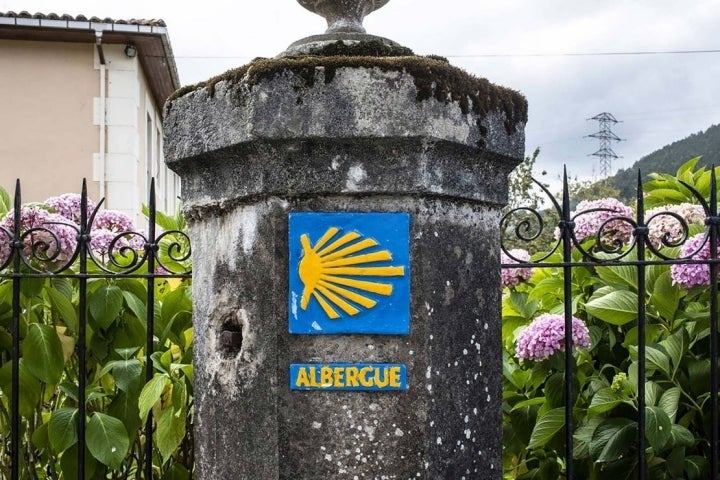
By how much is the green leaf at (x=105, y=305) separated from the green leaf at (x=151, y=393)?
339 mm

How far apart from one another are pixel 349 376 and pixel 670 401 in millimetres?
1371

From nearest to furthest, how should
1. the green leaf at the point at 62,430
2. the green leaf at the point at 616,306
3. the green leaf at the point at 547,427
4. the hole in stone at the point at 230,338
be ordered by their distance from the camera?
the hole in stone at the point at 230,338, the green leaf at the point at 62,430, the green leaf at the point at 547,427, the green leaf at the point at 616,306

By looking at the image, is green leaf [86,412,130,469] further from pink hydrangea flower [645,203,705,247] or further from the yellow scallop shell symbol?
pink hydrangea flower [645,203,705,247]

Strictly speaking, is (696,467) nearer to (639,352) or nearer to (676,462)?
(676,462)

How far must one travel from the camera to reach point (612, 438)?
2520mm

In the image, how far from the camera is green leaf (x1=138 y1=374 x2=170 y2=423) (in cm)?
234

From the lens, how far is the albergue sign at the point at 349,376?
1.74m

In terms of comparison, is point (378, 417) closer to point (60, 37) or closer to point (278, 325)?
point (278, 325)

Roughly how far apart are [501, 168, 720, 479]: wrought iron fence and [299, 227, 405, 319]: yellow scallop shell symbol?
2.33ft

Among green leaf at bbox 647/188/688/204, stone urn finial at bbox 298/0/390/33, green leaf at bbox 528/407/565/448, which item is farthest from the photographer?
green leaf at bbox 647/188/688/204

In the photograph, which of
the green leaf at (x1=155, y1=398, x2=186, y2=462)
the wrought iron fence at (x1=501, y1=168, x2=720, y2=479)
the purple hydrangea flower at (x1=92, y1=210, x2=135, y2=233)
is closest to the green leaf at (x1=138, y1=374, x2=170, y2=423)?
the green leaf at (x1=155, y1=398, x2=186, y2=462)

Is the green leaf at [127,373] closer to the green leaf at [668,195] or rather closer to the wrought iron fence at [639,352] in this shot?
the wrought iron fence at [639,352]

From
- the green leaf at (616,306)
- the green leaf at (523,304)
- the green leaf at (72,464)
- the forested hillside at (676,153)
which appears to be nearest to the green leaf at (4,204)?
the green leaf at (72,464)

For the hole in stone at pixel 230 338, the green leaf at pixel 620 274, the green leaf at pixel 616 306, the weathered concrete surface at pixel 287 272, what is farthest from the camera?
the green leaf at pixel 620 274
